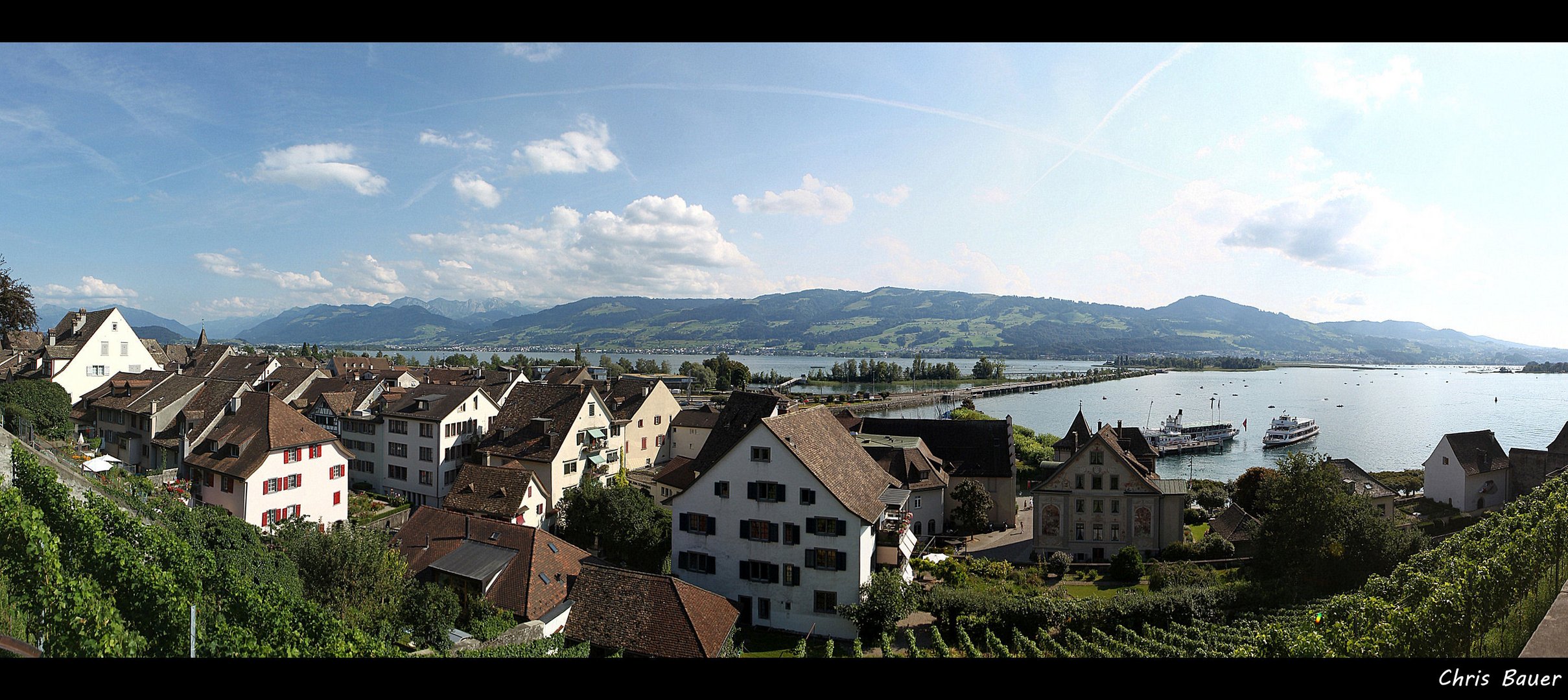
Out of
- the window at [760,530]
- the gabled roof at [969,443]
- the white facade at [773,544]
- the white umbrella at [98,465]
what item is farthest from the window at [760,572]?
the white umbrella at [98,465]

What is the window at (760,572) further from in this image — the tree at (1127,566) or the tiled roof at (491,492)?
the tree at (1127,566)

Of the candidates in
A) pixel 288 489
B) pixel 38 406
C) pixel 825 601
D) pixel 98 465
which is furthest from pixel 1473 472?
pixel 38 406

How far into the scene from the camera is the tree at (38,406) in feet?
114

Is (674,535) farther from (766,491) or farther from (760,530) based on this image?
(766,491)

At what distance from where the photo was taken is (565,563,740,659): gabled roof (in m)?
17.7

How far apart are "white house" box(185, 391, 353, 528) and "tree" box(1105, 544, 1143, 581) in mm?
34544

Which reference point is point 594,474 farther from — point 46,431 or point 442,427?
point 46,431

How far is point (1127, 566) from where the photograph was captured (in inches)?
1081

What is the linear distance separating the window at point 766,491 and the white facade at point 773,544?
0.07m

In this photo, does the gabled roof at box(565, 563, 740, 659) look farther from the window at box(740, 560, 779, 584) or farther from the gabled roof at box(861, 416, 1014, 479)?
the gabled roof at box(861, 416, 1014, 479)

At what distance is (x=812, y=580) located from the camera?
72.2 feet

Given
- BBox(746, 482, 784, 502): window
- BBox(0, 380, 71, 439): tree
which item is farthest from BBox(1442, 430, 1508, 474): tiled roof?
BBox(0, 380, 71, 439): tree
